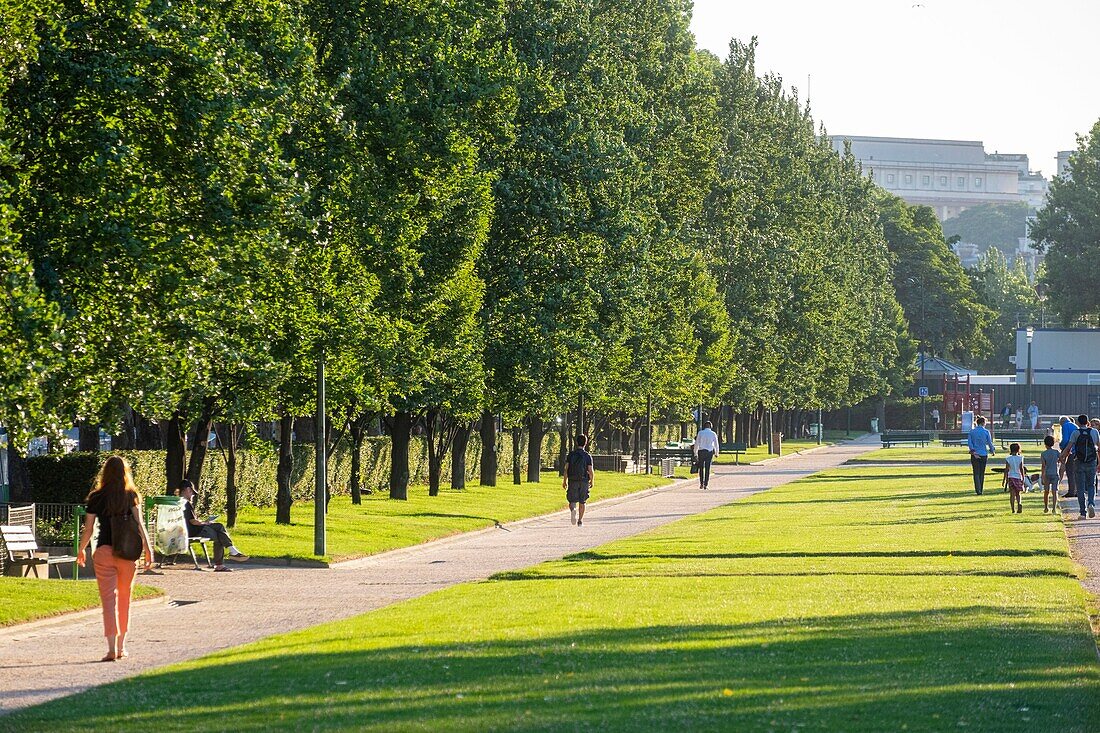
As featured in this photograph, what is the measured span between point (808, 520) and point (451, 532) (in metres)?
7.21

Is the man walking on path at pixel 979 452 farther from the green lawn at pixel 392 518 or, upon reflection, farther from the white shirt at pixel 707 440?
the white shirt at pixel 707 440

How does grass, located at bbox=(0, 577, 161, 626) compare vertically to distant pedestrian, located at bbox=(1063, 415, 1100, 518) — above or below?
below

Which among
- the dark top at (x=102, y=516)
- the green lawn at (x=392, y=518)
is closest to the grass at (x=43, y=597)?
the dark top at (x=102, y=516)

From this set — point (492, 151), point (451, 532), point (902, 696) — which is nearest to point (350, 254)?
point (451, 532)

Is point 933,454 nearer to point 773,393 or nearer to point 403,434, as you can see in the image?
point 773,393

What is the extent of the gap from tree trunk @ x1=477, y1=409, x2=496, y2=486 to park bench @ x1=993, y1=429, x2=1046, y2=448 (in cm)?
4188

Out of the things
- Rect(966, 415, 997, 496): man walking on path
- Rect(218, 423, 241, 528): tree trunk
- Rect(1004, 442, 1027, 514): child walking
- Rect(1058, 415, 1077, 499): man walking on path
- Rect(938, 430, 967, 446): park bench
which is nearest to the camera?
Rect(218, 423, 241, 528): tree trunk

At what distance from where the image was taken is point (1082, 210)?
118938mm

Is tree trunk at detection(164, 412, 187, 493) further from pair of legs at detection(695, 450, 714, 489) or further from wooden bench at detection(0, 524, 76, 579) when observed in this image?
pair of legs at detection(695, 450, 714, 489)

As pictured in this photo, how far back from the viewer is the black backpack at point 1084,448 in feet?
109

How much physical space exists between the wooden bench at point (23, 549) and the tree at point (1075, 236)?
104741 mm

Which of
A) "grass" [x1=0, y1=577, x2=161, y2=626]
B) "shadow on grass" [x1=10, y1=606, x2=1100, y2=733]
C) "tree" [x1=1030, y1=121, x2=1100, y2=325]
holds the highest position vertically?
"tree" [x1=1030, y1=121, x2=1100, y2=325]

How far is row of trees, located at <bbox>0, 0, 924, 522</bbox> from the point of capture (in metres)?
21.2

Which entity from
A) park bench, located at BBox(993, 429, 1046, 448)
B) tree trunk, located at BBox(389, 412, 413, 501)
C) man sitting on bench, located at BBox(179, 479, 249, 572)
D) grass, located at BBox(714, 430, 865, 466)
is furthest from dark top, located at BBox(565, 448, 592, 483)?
park bench, located at BBox(993, 429, 1046, 448)
